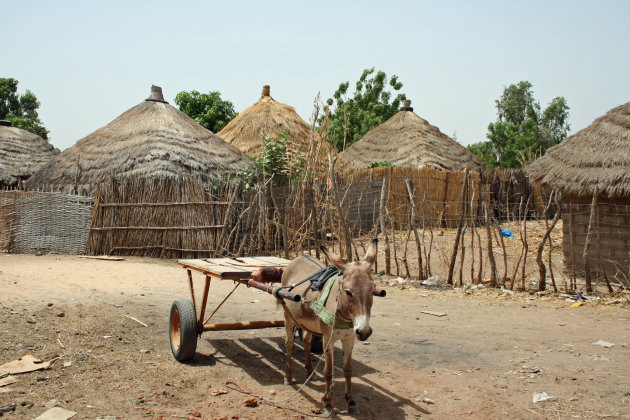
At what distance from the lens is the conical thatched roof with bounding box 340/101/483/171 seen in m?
20.1

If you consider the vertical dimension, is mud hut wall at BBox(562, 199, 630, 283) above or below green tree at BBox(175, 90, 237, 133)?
below

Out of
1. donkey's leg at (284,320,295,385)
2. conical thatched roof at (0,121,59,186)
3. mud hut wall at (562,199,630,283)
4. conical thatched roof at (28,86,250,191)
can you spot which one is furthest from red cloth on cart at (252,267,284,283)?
conical thatched roof at (0,121,59,186)

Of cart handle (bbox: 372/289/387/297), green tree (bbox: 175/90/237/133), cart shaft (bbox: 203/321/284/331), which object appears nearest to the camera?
cart handle (bbox: 372/289/387/297)

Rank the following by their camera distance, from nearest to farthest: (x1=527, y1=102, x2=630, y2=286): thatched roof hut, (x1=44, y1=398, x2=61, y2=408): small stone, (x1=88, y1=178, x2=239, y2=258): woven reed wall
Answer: (x1=44, y1=398, x2=61, y2=408): small stone → (x1=527, y1=102, x2=630, y2=286): thatched roof hut → (x1=88, y1=178, x2=239, y2=258): woven reed wall

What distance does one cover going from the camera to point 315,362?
5.04m

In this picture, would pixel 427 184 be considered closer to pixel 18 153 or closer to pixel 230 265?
pixel 230 265

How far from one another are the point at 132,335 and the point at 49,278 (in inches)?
148

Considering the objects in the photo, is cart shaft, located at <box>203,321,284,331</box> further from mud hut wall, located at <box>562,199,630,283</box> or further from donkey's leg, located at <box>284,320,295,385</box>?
mud hut wall, located at <box>562,199,630,283</box>

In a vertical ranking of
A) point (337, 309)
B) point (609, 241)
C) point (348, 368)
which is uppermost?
point (609, 241)

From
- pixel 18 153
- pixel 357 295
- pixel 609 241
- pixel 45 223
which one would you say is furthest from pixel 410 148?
pixel 357 295

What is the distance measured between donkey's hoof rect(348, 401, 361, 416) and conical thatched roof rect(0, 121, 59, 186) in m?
18.1

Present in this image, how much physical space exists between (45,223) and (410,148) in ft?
43.7

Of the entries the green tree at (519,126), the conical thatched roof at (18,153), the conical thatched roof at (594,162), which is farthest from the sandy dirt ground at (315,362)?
the green tree at (519,126)

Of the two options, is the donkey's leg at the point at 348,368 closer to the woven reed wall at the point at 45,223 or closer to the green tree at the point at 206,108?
the woven reed wall at the point at 45,223
